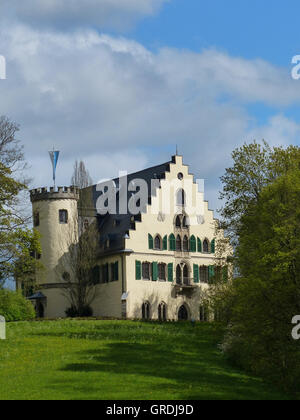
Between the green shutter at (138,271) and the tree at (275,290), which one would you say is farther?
the green shutter at (138,271)

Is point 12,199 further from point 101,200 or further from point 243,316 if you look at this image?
point 101,200

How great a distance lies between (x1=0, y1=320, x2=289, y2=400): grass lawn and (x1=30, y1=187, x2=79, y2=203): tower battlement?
24.6 meters

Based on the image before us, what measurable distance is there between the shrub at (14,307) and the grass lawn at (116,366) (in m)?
9.55

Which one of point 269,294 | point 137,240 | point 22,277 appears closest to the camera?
point 269,294

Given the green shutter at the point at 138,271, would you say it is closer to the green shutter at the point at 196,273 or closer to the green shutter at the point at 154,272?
the green shutter at the point at 154,272

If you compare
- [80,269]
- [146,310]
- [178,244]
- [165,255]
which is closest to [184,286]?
[165,255]

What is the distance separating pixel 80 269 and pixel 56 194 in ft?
23.4

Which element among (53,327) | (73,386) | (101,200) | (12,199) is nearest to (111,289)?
(101,200)

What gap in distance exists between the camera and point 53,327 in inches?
2003

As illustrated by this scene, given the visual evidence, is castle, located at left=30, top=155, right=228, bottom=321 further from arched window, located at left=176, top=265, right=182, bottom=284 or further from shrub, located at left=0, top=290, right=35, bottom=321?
shrub, located at left=0, top=290, right=35, bottom=321

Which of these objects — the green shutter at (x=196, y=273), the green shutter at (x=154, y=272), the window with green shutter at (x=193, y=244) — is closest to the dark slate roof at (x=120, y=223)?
the green shutter at (x=154, y=272)

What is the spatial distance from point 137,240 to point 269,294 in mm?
39702

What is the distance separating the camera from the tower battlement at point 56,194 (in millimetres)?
74562
